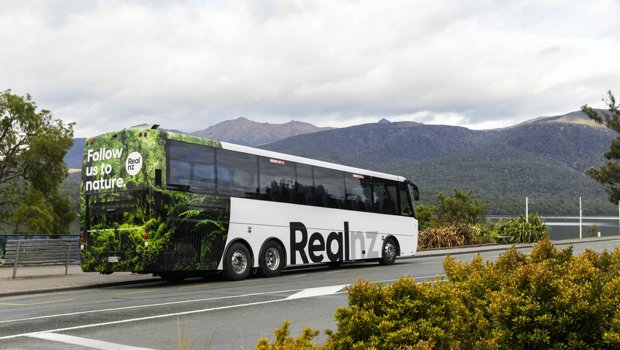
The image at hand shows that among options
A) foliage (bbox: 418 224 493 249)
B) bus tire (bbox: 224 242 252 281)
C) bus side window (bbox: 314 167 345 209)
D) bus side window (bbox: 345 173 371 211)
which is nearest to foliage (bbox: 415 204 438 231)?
foliage (bbox: 418 224 493 249)

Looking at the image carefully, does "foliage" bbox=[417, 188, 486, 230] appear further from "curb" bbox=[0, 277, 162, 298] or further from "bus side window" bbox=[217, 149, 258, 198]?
"curb" bbox=[0, 277, 162, 298]

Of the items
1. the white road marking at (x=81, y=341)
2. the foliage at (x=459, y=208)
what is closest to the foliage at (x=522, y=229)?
the foliage at (x=459, y=208)

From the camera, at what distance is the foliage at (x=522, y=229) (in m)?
39.0

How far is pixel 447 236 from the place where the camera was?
1377 inches

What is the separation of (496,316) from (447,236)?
31018mm

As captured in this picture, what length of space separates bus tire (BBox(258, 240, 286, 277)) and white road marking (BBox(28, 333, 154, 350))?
30.8ft

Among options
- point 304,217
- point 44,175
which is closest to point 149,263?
point 304,217

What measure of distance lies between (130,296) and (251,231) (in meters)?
4.35

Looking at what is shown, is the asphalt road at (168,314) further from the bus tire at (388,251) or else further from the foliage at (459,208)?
the foliage at (459,208)

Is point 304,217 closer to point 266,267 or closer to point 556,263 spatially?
point 266,267

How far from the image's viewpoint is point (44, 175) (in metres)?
46.0

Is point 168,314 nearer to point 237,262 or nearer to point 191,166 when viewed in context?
point 191,166

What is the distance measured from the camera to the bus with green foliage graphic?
15.0 metres

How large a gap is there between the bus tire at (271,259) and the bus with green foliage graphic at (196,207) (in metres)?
0.03
